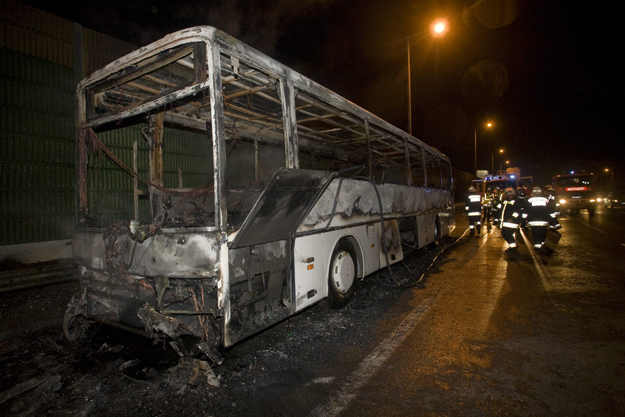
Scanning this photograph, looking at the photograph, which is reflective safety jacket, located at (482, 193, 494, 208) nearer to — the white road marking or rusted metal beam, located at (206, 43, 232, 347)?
the white road marking

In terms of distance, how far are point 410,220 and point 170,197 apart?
5.11m

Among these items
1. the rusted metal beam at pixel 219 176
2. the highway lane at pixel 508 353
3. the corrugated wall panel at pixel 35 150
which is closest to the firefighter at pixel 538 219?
the highway lane at pixel 508 353

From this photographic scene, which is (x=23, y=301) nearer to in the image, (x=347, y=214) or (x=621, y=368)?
(x=347, y=214)

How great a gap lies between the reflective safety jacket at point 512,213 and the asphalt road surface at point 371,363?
10.8 feet

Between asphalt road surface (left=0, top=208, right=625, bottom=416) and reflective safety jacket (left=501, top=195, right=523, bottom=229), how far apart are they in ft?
10.8

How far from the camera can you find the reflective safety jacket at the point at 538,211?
8.59m

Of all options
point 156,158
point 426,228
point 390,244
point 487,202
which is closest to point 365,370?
point 390,244

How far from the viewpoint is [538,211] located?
872 cm

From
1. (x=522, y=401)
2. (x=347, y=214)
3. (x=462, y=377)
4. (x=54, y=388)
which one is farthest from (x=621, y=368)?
(x=54, y=388)

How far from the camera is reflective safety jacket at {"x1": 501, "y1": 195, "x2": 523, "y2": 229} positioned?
8477 mm

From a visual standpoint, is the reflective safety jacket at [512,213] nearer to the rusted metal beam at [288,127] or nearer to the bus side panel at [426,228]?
the bus side panel at [426,228]

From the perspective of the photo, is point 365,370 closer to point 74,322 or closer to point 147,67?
point 74,322

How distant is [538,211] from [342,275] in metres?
6.80

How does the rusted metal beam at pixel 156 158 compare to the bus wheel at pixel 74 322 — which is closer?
the bus wheel at pixel 74 322
